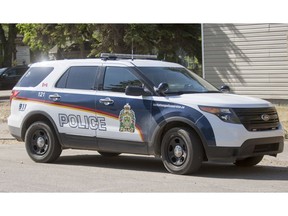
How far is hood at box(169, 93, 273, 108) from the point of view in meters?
8.62

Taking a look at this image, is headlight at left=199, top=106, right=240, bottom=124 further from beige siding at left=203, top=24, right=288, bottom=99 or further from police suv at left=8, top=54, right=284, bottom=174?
beige siding at left=203, top=24, right=288, bottom=99

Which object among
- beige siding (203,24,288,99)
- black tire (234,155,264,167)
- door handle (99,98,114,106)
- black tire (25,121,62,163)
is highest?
beige siding (203,24,288,99)

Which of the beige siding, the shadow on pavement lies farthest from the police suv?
the beige siding

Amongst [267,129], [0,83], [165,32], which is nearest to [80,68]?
[267,129]

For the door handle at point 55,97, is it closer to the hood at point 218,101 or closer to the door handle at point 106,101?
the door handle at point 106,101

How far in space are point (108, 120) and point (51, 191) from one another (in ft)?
6.95

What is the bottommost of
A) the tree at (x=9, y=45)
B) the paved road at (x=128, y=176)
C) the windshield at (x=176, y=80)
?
the paved road at (x=128, y=176)

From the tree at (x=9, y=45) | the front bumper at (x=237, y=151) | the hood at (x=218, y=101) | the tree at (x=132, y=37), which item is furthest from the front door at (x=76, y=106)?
the tree at (x=9, y=45)

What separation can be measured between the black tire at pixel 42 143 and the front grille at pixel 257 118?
3.47m

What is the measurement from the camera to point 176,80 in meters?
9.68

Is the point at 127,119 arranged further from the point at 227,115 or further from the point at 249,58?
the point at 249,58

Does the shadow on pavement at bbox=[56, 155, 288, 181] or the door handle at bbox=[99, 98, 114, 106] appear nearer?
the shadow on pavement at bbox=[56, 155, 288, 181]

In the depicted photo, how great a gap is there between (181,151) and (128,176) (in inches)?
35.4

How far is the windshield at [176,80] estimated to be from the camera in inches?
371
